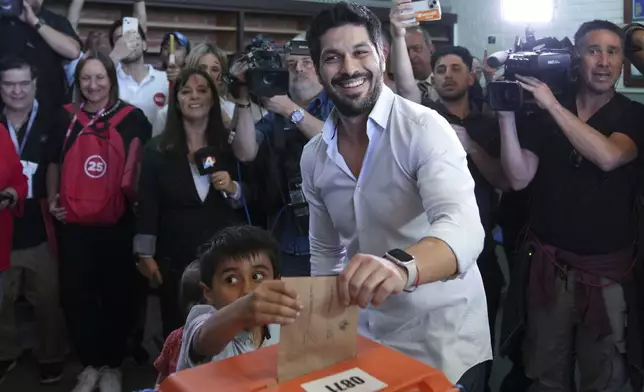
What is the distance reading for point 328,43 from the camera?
50.7 inches

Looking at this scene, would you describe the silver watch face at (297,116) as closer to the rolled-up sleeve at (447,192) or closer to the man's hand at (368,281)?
the rolled-up sleeve at (447,192)

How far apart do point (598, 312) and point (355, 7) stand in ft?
4.34

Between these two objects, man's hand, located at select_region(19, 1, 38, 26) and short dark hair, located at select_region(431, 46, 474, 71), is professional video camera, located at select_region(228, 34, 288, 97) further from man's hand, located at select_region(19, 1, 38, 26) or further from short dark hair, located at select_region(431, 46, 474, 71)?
man's hand, located at select_region(19, 1, 38, 26)

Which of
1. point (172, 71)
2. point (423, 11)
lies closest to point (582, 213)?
point (423, 11)

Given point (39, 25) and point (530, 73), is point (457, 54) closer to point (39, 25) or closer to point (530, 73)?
point (530, 73)

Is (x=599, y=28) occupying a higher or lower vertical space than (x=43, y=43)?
lower

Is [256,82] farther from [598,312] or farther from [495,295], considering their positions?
[598,312]

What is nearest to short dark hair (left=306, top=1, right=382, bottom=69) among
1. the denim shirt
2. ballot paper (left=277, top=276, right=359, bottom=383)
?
ballot paper (left=277, top=276, right=359, bottom=383)

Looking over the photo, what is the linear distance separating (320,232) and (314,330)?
67cm

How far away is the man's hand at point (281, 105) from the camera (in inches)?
92.4

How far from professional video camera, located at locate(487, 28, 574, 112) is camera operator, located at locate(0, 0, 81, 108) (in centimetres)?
197

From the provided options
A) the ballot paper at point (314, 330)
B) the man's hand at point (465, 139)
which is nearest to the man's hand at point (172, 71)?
the man's hand at point (465, 139)

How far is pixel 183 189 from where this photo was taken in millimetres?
2506

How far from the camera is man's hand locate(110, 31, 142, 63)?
315 cm
